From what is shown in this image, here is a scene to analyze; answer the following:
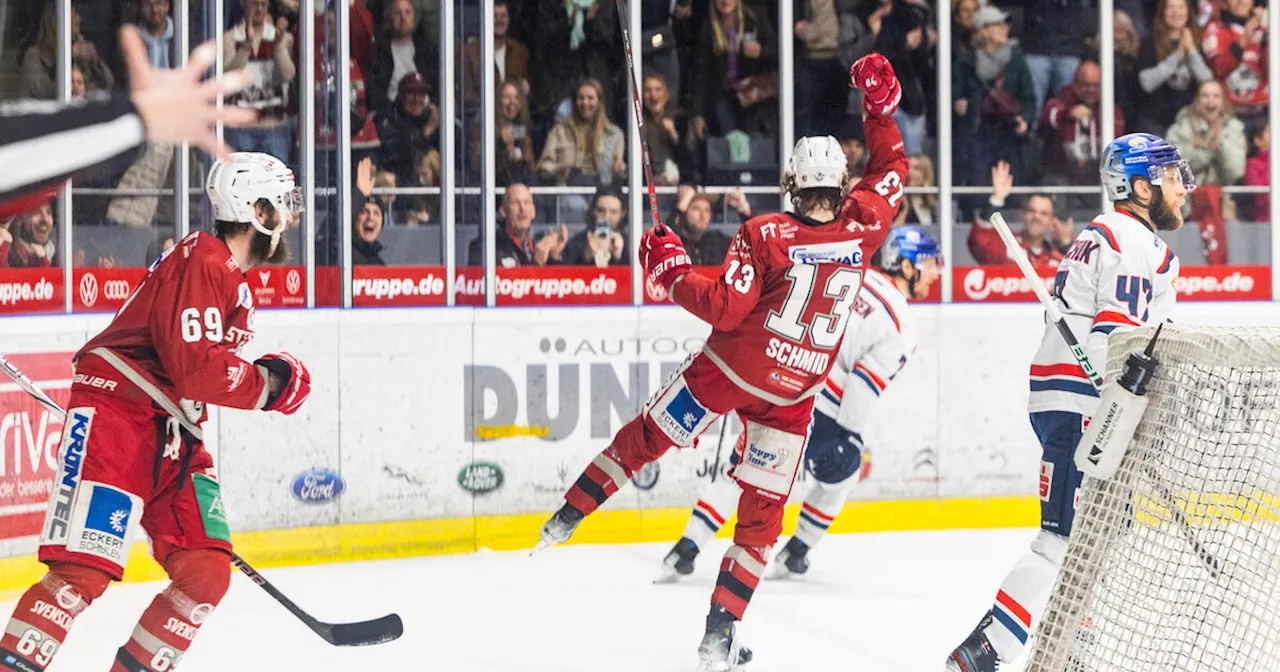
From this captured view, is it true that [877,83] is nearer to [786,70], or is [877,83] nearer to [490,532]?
[490,532]

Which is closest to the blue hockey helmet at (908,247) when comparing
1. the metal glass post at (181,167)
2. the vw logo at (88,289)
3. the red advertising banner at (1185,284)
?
the red advertising banner at (1185,284)

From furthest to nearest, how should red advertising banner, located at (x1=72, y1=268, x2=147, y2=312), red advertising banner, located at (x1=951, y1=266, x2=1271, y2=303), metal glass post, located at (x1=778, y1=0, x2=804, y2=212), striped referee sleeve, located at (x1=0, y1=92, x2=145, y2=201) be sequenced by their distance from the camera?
metal glass post, located at (x1=778, y1=0, x2=804, y2=212) < red advertising banner, located at (x1=951, y1=266, x2=1271, y2=303) < red advertising banner, located at (x1=72, y1=268, x2=147, y2=312) < striped referee sleeve, located at (x1=0, y1=92, x2=145, y2=201)

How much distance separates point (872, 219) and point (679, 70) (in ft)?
11.1

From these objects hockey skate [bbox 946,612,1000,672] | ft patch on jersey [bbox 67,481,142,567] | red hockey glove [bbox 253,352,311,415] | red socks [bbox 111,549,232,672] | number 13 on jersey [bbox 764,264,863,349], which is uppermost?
number 13 on jersey [bbox 764,264,863,349]

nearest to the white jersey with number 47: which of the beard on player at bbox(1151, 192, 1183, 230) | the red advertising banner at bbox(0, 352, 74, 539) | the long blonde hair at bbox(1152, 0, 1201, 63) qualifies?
the beard on player at bbox(1151, 192, 1183, 230)

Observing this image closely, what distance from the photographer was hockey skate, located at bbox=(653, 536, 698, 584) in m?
5.50

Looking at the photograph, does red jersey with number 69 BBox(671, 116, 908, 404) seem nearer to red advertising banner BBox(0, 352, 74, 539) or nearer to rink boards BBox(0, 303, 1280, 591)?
rink boards BBox(0, 303, 1280, 591)

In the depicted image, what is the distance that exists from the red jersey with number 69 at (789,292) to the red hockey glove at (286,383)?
1067 millimetres

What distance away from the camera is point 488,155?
22.2 feet

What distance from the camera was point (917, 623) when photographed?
16.1ft

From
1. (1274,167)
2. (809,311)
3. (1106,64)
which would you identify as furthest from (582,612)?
(1274,167)

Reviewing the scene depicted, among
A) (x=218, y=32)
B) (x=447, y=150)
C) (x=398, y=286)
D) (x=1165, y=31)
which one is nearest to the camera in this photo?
(x=218, y=32)

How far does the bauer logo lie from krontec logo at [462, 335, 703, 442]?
0.11 m

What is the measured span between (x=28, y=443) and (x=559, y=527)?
2053mm
